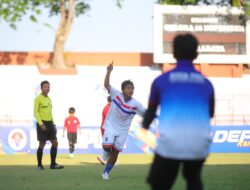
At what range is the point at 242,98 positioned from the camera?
43469 millimetres

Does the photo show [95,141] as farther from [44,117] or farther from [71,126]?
[44,117]

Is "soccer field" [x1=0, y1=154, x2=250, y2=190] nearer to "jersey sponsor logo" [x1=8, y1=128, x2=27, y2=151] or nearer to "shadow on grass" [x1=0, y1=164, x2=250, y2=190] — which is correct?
"shadow on grass" [x1=0, y1=164, x2=250, y2=190]

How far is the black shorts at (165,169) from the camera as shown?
7172mm

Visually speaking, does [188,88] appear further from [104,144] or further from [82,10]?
[82,10]

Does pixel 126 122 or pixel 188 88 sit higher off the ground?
pixel 188 88

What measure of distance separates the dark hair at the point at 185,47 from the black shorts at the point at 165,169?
893mm

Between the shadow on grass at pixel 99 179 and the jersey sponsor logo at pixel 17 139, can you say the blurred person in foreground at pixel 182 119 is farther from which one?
the jersey sponsor logo at pixel 17 139

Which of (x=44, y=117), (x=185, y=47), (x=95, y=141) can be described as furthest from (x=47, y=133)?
(x=95, y=141)

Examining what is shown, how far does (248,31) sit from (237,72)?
4.40m

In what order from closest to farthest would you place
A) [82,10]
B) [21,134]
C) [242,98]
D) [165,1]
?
[21,134] → [242,98] → [165,1] → [82,10]

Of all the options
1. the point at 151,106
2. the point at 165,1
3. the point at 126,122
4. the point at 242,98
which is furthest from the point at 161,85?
the point at 165,1

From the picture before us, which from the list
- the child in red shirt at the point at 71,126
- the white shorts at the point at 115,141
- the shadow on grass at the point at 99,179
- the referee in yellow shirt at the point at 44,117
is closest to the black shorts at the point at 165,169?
the shadow on grass at the point at 99,179

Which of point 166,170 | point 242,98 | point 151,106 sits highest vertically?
point 151,106

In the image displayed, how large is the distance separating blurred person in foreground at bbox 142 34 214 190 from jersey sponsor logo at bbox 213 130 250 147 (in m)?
24.5
